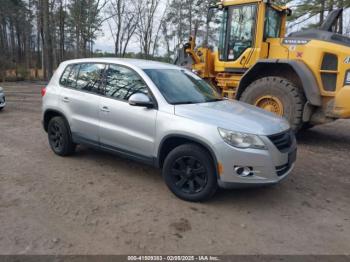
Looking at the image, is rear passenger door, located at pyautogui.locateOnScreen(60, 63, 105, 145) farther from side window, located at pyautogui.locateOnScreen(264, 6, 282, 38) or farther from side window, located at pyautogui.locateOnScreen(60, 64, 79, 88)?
side window, located at pyautogui.locateOnScreen(264, 6, 282, 38)

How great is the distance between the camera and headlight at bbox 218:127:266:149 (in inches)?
142

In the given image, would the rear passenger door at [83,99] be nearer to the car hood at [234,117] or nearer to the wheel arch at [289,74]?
the car hood at [234,117]

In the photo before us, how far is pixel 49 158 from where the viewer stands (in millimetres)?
5496

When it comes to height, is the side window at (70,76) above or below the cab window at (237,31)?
below

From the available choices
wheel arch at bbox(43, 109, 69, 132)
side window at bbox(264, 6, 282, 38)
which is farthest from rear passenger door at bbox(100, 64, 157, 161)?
side window at bbox(264, 6, 282, 38)

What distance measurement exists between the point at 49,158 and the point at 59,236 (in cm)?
263

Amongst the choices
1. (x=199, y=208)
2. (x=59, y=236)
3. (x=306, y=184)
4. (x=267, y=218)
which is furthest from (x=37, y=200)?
(x=306, y=184)

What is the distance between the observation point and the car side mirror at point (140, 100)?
13.5 ft

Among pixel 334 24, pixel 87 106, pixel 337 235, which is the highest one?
pixel 334 24

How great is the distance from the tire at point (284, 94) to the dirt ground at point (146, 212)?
4.83 ft

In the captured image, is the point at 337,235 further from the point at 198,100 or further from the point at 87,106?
the point at 87,106

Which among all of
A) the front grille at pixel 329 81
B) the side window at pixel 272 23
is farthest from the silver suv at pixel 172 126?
the side window at pixel 272 23

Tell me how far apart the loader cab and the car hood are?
4025 millimetres

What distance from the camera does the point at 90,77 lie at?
5.09 meters
